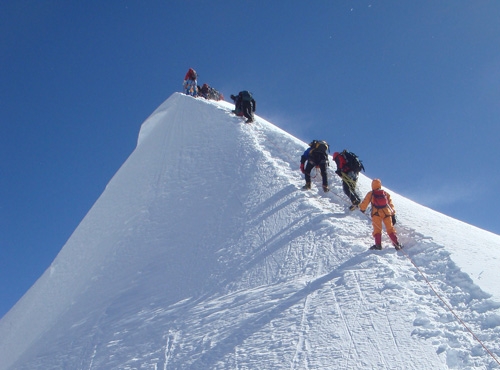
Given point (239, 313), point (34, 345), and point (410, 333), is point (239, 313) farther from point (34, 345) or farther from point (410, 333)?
point (34, 345)

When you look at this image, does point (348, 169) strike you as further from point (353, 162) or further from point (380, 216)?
point (380, 216)

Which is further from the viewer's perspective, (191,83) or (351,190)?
(191,83)

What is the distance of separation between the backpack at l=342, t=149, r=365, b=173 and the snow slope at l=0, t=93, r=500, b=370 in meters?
0.57

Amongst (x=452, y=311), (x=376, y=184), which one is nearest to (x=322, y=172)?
(x=376, y=184)

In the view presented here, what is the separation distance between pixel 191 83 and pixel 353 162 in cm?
1317

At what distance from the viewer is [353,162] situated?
10477 millimetres

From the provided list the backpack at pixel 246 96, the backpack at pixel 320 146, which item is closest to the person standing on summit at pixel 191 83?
the backpack at pixel 246 96

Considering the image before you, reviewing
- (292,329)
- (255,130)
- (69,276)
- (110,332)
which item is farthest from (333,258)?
(255,130)

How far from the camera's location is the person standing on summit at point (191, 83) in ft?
70.6

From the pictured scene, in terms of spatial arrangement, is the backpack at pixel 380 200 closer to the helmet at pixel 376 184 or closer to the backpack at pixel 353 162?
the helmet at pixel 376 184

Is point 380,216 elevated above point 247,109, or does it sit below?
below

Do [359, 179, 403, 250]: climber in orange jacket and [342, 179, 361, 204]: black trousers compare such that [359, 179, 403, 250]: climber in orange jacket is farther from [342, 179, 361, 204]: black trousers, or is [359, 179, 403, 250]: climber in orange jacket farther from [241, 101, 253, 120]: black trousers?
[241, 101, 253, 120]: black trousers

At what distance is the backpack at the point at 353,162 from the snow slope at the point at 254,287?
0.57 m

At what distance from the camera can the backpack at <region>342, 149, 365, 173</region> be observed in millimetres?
10438
